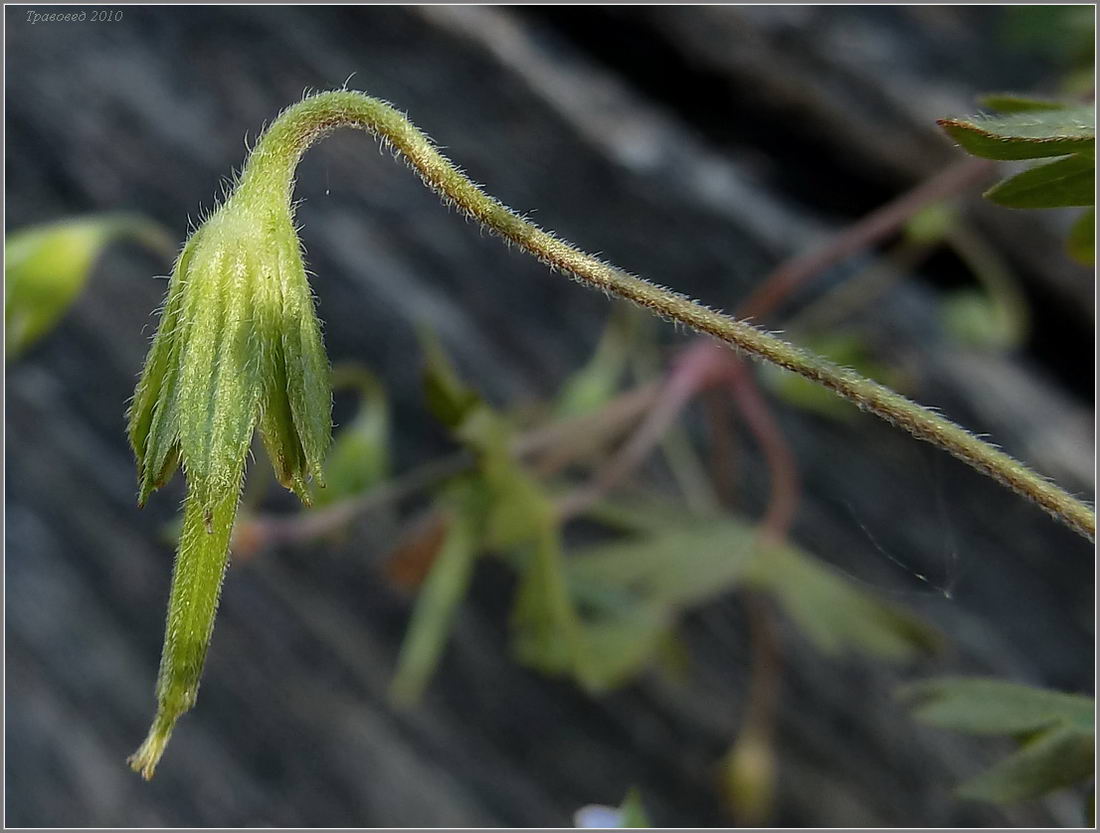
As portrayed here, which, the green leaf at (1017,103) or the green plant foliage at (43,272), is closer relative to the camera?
the green leaf at (1017,103)

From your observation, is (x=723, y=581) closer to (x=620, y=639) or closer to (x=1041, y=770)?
(x=620, y=639)

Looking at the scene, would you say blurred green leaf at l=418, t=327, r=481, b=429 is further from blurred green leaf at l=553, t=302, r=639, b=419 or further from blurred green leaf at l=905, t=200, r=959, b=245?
blurred green leaf at l=905, t=200, r=959, b=245

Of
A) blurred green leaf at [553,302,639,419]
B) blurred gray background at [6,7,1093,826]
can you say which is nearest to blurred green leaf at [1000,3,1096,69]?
blurred gray background at [6,7,1093,826]

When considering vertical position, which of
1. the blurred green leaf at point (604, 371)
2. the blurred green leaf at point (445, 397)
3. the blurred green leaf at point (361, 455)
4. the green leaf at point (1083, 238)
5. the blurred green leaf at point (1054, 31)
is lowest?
the blurred green leaf at point (361, 455)

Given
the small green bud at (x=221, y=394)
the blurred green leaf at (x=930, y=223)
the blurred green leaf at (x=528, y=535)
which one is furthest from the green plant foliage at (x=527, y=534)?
the blurred green leaf at (x=930, y=223)

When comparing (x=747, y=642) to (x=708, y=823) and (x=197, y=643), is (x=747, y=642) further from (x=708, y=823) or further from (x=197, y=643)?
(x=197, y=643)

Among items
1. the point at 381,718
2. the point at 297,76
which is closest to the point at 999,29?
the point at 297,76

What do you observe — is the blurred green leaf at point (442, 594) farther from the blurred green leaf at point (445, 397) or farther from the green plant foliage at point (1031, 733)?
the green plant foliage at point (1031, 733)
